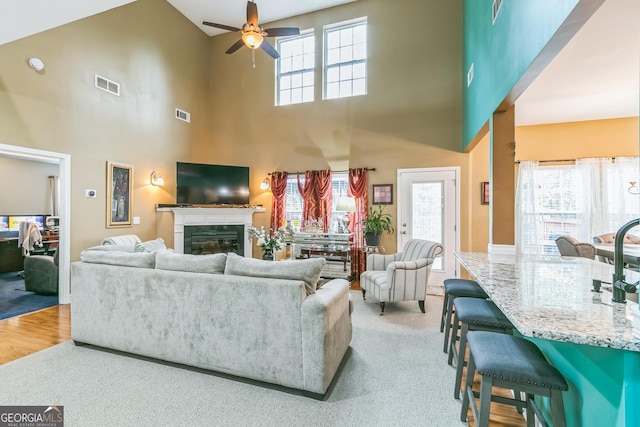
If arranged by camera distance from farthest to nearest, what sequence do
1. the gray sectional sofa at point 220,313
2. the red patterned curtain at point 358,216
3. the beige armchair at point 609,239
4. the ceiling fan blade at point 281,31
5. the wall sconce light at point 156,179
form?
the red patterned curtain at point 358,216, the wall sconce light at point 156,179, the beige armchair at point 609,239, the ceiling fan blade at point 281,31, the gray sectional sofa at point 220,313

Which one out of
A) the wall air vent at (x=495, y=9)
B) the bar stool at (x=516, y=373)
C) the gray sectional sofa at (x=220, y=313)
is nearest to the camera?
the bar stool at (x=516, y=373)

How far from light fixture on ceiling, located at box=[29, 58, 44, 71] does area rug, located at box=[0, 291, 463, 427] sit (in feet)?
12.0

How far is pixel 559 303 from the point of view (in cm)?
132

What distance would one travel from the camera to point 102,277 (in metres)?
2.69

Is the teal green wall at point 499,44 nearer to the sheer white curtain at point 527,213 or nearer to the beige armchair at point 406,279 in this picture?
the sheer white curtain at point 527,213

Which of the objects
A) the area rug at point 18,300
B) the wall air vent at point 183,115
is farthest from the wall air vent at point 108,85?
the area rug at point 18,300

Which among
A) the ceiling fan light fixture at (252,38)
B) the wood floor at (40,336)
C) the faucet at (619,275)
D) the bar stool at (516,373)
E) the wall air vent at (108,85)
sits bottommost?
the wood floor at (40,336)

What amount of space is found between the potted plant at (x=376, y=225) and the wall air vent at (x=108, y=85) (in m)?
5.05

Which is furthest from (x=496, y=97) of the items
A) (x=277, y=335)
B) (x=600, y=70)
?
(x=277, y=335)

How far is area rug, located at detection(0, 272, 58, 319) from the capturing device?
12.7 feet

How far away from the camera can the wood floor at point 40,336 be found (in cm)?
199

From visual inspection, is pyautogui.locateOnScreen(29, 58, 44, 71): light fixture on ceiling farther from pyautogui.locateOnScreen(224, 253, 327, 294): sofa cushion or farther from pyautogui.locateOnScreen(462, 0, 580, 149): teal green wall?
pyautogui.locateOnScreen(462, 0, 580, 149): teal green wall

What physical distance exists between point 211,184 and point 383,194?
3.67m

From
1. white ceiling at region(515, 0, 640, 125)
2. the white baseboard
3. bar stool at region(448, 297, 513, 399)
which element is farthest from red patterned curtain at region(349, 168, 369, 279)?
bar stool at region(448, 297, 513, 399)
